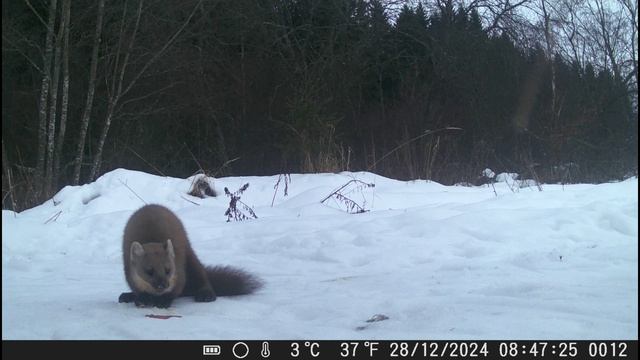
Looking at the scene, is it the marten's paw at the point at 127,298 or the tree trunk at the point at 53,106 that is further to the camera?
the tree trunk at the point at 53,106

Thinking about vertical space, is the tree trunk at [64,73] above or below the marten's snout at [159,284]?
A: above

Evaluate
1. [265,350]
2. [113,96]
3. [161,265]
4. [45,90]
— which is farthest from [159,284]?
[113,96]

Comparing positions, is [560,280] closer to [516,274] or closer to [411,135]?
[516,274]

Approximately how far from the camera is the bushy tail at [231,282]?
5168mm

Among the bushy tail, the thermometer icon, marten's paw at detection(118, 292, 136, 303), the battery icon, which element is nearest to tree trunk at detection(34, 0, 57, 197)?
the bushy tail

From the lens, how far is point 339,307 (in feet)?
14.9

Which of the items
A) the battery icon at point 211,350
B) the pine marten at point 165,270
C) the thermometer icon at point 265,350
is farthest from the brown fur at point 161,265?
the thermometer icon at point 265,350

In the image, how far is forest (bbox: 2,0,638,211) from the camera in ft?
48.9

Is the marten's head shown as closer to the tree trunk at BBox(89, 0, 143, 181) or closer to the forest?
the forest

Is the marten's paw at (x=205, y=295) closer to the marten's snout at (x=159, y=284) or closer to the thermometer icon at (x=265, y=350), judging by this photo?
the marten's snout at (x=159, y=284)

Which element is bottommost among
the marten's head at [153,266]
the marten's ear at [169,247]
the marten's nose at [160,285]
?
the marten's nose at [160,285]

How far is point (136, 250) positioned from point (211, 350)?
1.07 m

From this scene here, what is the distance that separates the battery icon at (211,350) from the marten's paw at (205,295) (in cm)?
116

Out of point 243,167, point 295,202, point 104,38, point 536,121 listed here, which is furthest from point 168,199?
point 536,121
